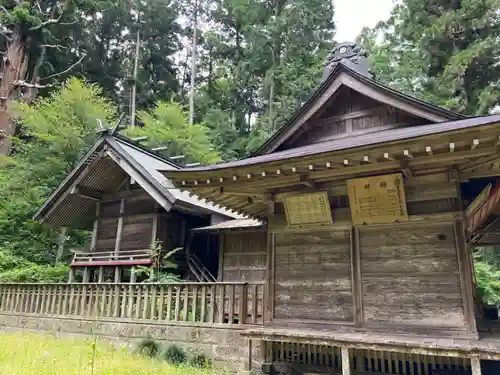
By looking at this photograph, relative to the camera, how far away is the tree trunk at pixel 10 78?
22281mm

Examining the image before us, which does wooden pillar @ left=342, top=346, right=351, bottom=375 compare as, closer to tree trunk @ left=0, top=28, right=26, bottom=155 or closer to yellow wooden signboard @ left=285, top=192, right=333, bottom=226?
yellow wooden signboard @ left=285, top=192, right=333, bottom=226

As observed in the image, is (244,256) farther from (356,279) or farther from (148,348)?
(356,279)

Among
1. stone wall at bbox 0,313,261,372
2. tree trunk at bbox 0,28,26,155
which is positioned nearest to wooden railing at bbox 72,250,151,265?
stone wall at bbox 0,313,261,372

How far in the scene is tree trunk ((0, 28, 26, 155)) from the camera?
22.3 m

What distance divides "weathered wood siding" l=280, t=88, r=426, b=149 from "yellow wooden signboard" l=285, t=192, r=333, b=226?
2.06m

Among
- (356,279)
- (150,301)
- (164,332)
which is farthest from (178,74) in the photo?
(356,279)

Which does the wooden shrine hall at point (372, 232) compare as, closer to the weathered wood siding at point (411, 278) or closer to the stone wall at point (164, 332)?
the weathered wood siding at point (411, 278)

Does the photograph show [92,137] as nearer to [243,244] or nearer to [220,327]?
[243,244]

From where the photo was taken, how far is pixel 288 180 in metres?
7.65

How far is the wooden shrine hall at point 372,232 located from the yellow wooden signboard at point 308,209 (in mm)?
21

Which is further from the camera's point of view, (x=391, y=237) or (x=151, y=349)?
(x=151, y=349)

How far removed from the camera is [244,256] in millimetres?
12031

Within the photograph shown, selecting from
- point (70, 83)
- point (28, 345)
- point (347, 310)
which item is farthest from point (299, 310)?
point (70, 83)

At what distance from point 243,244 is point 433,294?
6536 mm
